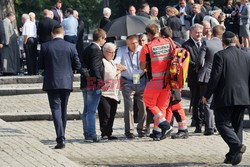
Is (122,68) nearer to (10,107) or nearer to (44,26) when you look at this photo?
(10,107)

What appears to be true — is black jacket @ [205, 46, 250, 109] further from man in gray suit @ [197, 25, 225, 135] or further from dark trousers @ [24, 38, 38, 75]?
dark trousers @ [24, 38, 38, 75]

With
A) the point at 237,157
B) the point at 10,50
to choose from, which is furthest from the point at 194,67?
the point at 10,50

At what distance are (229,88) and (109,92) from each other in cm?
359

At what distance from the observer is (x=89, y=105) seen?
16.2 metres

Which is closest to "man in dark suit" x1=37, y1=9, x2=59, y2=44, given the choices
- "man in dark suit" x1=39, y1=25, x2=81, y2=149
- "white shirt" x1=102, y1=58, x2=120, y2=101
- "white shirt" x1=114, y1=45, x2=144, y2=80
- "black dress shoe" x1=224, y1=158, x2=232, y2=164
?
"white shirt" x1=114, y1=45, x2=144, y2=80

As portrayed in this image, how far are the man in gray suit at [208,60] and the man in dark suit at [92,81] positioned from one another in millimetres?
1817

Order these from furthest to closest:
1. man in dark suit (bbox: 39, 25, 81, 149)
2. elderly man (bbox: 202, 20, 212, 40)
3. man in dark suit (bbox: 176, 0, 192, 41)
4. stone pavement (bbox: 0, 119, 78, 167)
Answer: man in dark suit (bbox: 176, 0, 192, 41) → elderly man (bbox: 202, 20, 212, 40) → man in dark suit (bbox: 39, 25, 81, 149) → stone pavement (bbox: 0, 119, 78, 167)

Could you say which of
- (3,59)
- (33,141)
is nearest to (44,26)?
(3,59)

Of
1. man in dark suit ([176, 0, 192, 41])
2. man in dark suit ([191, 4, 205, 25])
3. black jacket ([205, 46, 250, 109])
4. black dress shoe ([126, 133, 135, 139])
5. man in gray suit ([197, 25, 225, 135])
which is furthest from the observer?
man in dark suit ([176, 0, 192, 41])

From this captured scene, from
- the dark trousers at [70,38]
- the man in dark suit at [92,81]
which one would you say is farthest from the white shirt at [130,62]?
the dark trousers at [70,38]

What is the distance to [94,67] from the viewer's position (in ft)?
52.5

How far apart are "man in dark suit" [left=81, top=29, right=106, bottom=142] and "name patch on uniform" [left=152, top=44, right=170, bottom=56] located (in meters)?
0.90

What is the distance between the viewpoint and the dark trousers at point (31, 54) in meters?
26.7

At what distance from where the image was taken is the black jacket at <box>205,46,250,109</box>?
13.3 meters
